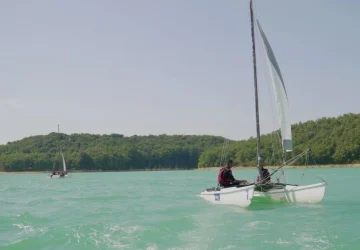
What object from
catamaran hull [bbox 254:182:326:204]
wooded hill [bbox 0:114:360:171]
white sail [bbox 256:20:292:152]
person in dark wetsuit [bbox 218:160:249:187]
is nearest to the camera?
catamaran hull [bbox 254:182:326:204]

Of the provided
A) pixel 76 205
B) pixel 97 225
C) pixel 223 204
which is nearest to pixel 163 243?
pixel 97 225

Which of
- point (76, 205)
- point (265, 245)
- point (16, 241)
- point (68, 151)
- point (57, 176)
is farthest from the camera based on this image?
point (68, 151)

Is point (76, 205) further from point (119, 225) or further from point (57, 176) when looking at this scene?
point (57, 176)

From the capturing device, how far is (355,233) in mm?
14016

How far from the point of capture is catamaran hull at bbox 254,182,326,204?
2002 centimetres

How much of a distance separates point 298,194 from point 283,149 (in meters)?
2.17

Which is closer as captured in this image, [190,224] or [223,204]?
[190,224]

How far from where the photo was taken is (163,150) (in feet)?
599

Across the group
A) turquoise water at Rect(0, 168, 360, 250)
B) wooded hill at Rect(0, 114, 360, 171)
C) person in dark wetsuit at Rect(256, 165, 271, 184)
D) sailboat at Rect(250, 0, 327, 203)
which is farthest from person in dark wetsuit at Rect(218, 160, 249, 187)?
wooded hill at Rect(0, 114, 360, 171)

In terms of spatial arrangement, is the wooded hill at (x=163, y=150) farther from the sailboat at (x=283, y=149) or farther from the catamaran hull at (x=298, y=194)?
the catamaran hull at (x=298, y=194)

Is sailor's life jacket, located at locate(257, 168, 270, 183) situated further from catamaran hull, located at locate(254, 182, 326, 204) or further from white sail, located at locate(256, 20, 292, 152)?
white sail, located at locate(256, 20, 292, 152)

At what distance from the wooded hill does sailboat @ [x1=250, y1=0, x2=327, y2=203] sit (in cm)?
8437

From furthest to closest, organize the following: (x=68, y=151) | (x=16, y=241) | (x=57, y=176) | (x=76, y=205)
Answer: (x=68, y=151)
(x=57, y=176)
(x=76, y=205)
(x=16, y=241)

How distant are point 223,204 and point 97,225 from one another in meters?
6.06
